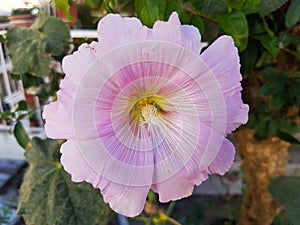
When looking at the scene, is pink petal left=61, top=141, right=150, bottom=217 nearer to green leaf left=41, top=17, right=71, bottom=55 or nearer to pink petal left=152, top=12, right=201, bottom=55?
pink petal left=152, top=12, right=201, bottom=55

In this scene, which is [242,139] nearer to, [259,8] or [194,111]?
[259,8]

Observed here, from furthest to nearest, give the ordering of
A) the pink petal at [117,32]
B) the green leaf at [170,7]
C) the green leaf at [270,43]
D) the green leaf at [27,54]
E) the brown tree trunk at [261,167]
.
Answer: the brown tree trunk at [261,167] < the green leaf at [27,54] < the green leaf at [270,43] < the green leaf at [170,7] < the pink petal at [117,32]

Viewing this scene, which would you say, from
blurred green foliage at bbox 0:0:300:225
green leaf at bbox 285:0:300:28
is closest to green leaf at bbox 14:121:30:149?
blurred green foliage at bbox 0:0:300:225

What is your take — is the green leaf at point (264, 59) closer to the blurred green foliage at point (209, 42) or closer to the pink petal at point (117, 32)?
the blurred green foliage at point (209, 42)

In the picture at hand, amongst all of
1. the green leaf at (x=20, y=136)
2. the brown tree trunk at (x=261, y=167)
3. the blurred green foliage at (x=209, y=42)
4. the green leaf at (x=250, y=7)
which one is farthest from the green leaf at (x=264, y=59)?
the green leaf at (x=20, y=136)

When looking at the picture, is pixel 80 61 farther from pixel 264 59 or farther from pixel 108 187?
pixel 264 59
